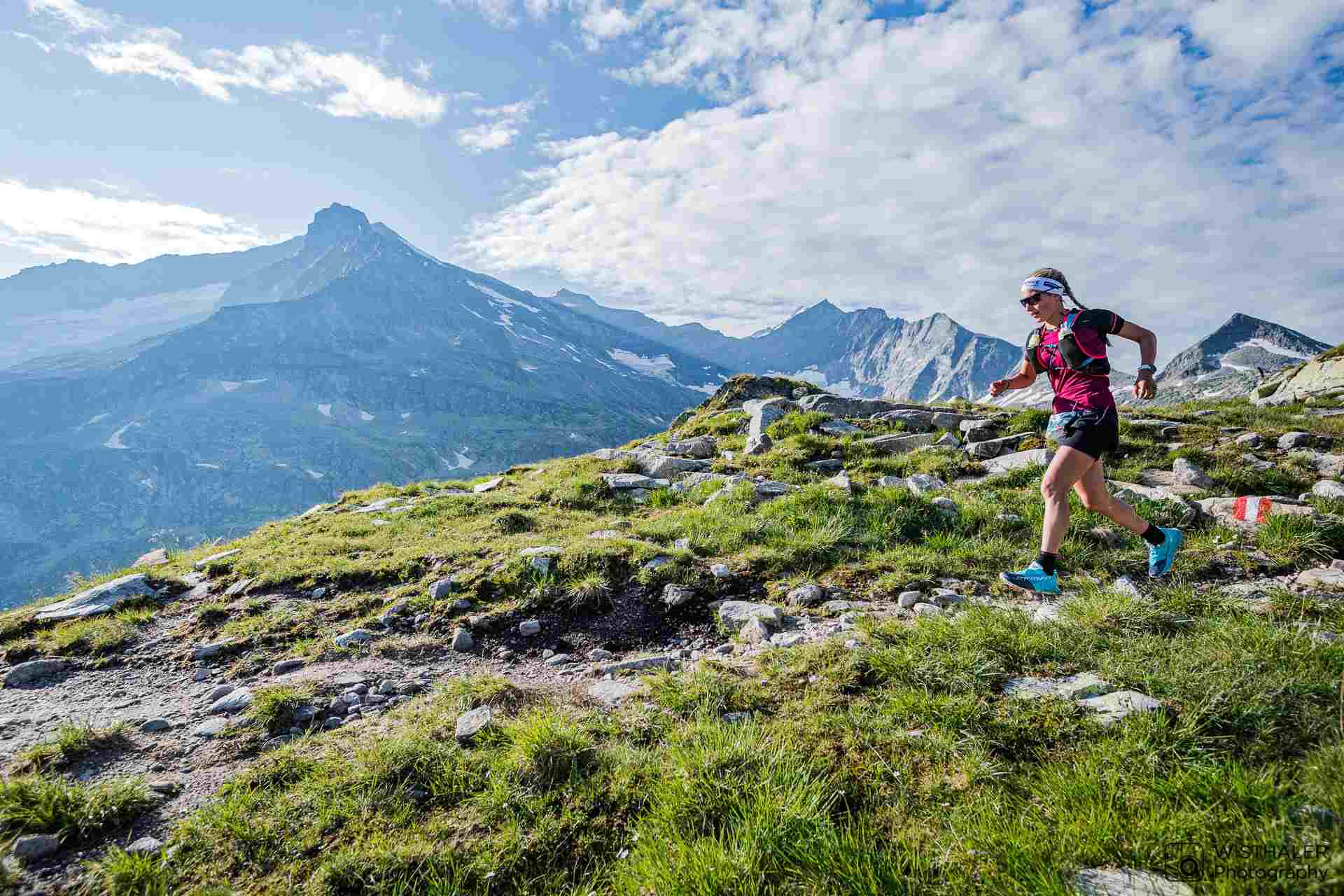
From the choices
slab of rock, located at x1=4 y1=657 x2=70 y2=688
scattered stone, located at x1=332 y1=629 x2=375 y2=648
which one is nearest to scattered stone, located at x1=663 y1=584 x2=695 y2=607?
scattered stone, located at x1=332 y1=629 x2=375 y2=648

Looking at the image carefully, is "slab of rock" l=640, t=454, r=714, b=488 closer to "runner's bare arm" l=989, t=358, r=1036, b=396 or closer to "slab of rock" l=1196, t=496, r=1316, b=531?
"runner's bare arm" l=989, t=358, r=1036, b=396

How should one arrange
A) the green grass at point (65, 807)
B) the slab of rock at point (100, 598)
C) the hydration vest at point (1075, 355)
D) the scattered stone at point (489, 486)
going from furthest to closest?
the scattered stone at point (489, 486) → the slab of rock at point (100, 598) → the hydration vest at point (1075, 355) → the green grass at point (65, 807)

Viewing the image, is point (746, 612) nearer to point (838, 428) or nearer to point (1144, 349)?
point (1144, 349)

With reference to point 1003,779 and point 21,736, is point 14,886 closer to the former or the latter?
point 21,736

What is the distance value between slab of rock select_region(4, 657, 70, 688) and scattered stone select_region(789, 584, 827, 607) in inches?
337

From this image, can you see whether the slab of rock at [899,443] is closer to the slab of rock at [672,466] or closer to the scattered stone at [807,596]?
the slab of rock at [672,466]

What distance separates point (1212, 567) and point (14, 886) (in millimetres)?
10642

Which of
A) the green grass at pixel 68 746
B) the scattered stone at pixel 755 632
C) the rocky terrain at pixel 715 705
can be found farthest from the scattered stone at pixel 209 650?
the scattered stone at pixel 755 632

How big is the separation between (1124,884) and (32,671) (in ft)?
32.9

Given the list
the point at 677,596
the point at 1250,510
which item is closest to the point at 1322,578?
the point at 1250,510

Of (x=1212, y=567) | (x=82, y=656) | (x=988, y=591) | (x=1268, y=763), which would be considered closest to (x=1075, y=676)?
(x=1268, y=763)

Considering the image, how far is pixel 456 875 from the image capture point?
3.20 m

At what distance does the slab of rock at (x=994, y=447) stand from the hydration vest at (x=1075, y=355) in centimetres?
572

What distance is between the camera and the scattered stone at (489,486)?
14.1 meters
